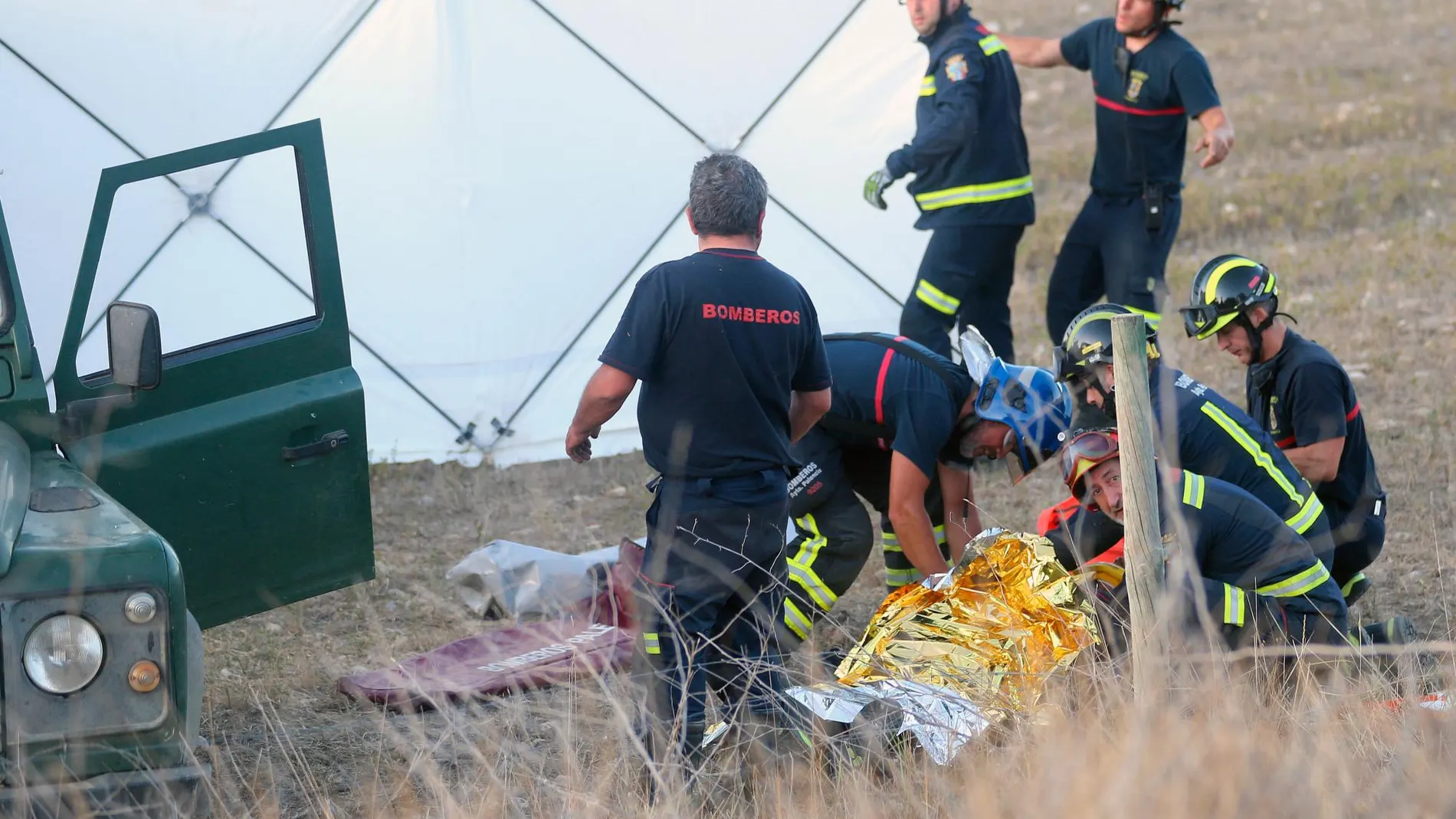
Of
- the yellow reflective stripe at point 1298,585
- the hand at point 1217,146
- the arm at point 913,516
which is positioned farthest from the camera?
the hand at point 1217,146

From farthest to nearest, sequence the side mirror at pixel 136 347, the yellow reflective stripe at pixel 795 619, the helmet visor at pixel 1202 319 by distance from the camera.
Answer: the helmet visor at pixel 1202 319 < the yellow reflective stripe at pixel 795 619 < the side mirror at pixel 136 347

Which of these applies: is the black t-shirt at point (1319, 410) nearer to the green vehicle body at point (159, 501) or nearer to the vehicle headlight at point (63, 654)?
the green vehicle body at point (159, 501)

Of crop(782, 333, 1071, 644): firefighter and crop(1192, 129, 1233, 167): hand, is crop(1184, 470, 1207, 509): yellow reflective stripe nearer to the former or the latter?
crop(782, 333, 1071, 644): firefighter

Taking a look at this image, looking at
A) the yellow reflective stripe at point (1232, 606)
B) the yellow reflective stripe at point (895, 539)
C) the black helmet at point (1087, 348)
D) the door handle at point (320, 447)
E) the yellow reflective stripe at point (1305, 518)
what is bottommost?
the yellow reflective stripe at point (895, 539)

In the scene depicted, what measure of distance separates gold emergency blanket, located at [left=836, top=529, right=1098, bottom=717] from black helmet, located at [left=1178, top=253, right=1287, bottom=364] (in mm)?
1195

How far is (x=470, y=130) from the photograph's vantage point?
717cm

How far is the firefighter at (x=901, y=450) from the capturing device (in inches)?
175

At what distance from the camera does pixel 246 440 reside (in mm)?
3914

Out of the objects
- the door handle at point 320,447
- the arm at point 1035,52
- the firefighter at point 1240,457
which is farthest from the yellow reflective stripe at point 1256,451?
the arm at point 1035,52

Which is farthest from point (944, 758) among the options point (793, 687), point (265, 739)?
point (265, 739)

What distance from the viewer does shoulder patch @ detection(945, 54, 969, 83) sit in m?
6.53

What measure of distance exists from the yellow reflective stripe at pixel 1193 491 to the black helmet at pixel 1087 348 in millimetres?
792

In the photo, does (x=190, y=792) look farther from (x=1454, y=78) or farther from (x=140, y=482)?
(x=1454, y=78)

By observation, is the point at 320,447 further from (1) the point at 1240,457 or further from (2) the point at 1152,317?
(2) the point at 1152,317
